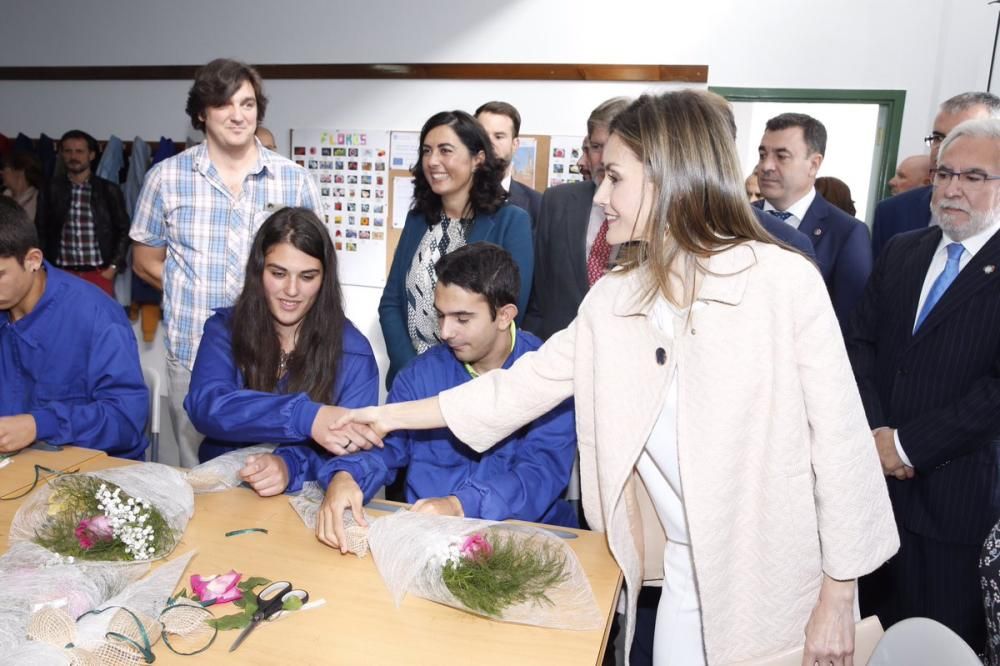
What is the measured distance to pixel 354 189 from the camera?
535 centimetres

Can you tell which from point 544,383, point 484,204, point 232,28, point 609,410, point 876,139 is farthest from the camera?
point 232,28

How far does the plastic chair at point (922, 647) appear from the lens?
3.75 ft

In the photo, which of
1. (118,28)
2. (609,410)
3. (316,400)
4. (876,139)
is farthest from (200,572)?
(118,28)

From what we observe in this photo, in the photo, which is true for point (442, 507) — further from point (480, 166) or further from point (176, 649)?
point (480, 166)

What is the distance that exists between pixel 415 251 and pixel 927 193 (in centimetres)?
218

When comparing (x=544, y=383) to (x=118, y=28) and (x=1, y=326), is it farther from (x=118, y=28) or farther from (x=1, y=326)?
(x=118, y=28)

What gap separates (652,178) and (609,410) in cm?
46

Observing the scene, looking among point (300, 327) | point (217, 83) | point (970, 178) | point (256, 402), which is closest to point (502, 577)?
point (256, 402)

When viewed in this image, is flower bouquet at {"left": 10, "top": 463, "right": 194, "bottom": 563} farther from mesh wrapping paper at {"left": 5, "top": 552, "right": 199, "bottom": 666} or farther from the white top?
the white top

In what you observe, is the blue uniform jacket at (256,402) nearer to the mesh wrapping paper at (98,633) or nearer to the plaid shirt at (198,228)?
the plaid shirt at (198,228)

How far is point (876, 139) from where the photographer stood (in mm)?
4324

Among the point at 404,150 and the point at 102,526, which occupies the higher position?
the point at 404,150

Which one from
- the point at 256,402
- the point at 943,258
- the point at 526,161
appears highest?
the point at 526,161

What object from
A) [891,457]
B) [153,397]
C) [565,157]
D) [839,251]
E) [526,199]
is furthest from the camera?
[565,157]
